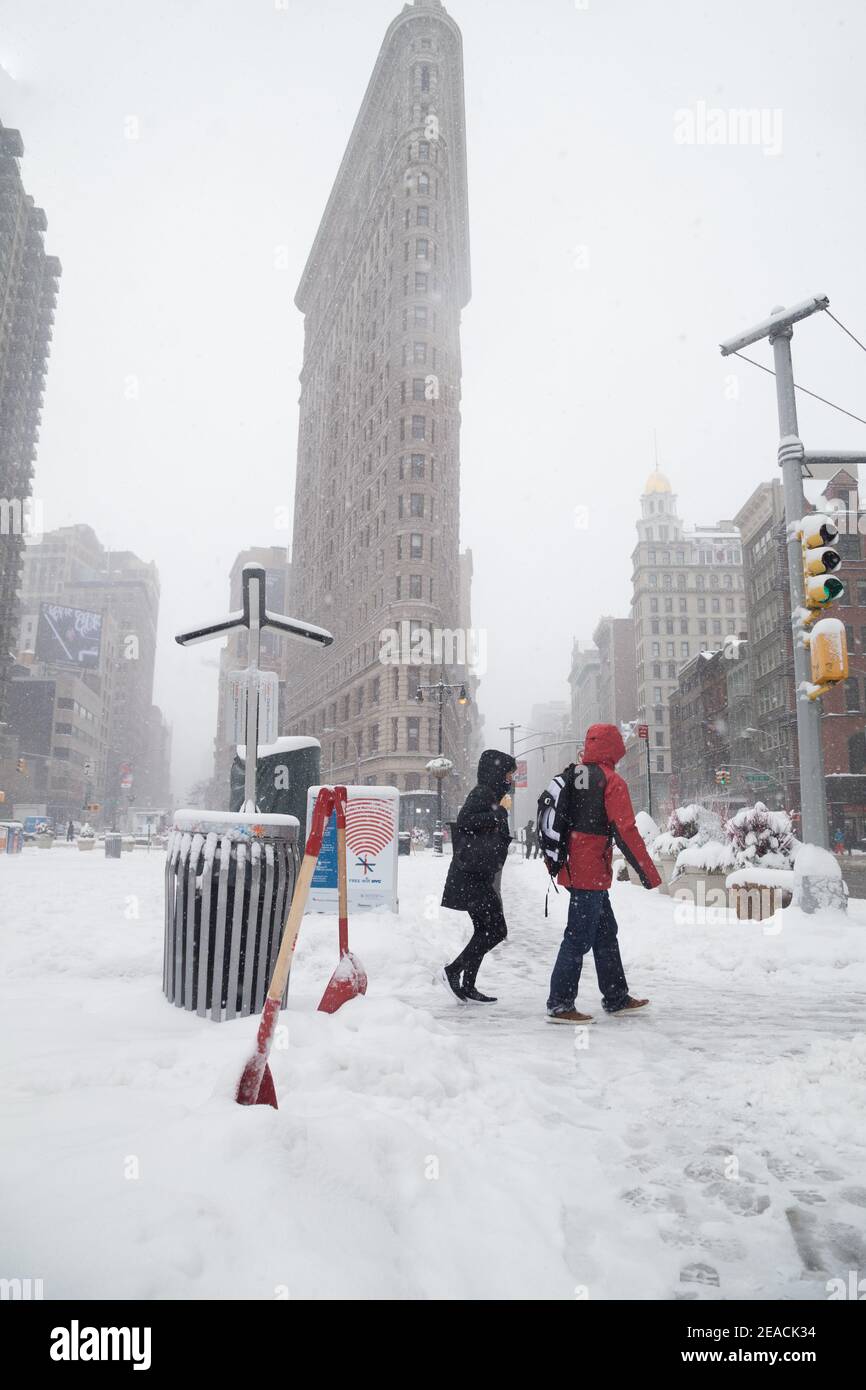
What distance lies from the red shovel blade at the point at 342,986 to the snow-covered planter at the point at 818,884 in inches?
263

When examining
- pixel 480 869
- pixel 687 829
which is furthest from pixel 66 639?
pixel 480 869

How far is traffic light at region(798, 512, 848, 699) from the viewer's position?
9.01 metres

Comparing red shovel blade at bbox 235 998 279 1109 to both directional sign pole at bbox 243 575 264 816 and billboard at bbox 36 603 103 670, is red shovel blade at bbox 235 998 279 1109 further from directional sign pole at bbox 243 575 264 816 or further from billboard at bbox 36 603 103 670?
billboard at bbox 36 603 103 670

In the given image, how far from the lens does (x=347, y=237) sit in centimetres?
10606

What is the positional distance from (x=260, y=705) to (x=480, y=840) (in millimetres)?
2118

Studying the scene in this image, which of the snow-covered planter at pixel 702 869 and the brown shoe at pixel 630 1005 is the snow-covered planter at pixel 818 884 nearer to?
the snow-covered planter at pixel 702 869

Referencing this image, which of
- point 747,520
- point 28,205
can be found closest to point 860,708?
point 747,520

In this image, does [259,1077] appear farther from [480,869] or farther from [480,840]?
[480,840]

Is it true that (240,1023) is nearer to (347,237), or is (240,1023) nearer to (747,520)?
(747,520)

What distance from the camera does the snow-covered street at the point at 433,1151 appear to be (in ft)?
6.98

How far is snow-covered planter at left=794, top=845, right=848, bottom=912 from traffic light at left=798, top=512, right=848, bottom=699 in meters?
2.00

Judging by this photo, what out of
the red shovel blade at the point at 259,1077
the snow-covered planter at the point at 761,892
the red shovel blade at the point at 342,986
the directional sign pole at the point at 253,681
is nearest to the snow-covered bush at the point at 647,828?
the snow-covered planter at the point at 761,892

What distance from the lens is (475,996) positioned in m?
6.03
